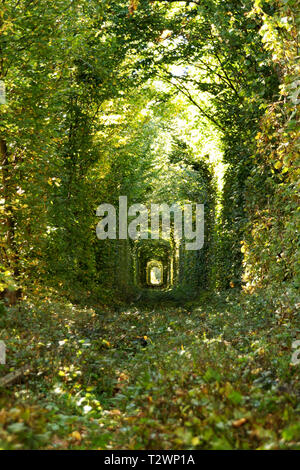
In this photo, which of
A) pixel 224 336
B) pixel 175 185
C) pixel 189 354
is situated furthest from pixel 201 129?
pixel 189 354

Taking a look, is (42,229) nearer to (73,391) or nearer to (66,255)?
(66,255)

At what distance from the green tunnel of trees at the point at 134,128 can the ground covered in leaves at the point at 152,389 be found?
1159 millimetres

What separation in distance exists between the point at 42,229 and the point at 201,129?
10.3 metres

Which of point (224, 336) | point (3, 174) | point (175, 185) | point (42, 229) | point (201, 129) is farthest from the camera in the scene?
point (175, 185)

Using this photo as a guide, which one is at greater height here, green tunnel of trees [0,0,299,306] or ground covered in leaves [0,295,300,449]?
green tunnel of trees [0,0,299,306]

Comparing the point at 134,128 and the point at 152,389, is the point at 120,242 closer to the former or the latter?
the point at 134,128

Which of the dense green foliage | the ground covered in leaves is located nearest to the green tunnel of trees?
the dense green foliage

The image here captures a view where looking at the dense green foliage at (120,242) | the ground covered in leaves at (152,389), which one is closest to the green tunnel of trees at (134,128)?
the dense green foliage at (120,242)

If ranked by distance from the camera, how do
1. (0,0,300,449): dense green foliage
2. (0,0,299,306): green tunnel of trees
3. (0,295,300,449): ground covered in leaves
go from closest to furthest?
(0,295,300,449): ground covered in leaves → (0,0,300,449): dense green foliage → (0,0,299,306): green tunnel of trees

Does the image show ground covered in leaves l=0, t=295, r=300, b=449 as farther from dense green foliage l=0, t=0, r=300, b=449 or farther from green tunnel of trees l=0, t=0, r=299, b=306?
green tunnel of trees l=0, t=0, r=299, b=306

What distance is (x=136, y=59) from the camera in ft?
48.9

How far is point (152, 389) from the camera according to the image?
15.4ft

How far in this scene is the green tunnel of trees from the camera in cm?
839

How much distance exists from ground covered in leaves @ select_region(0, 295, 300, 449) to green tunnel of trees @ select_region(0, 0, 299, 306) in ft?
3.80
